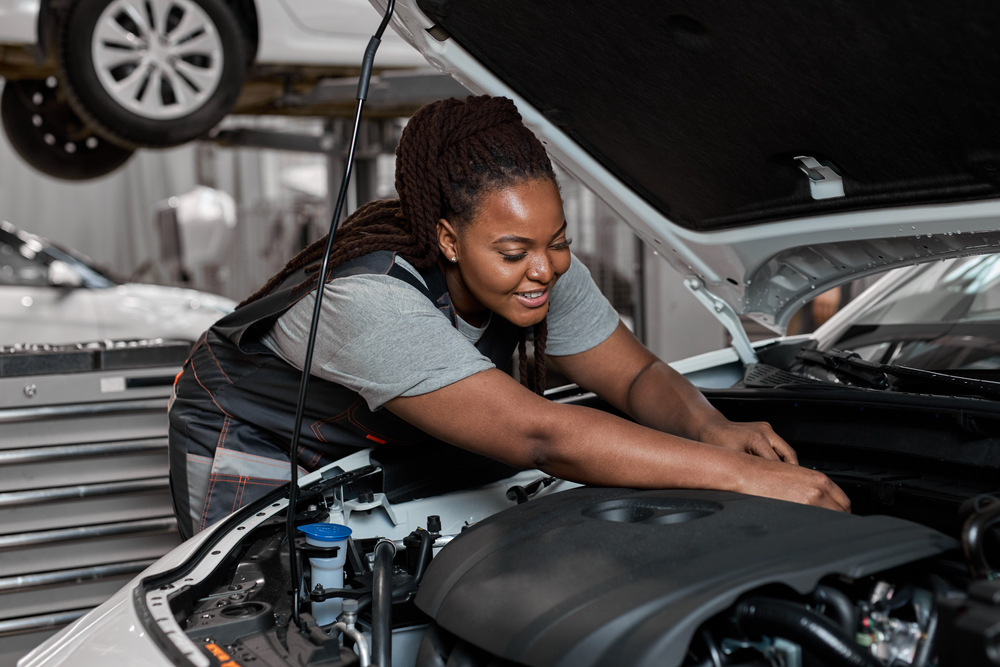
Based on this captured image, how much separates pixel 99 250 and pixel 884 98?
8031mm

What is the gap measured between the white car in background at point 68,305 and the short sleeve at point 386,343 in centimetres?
263

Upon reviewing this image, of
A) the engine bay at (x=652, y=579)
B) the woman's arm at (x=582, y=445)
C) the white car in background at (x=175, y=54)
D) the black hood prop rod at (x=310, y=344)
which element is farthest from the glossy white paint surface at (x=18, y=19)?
the woman's arm at (x=582, y=445)

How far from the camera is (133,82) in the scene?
3.62m

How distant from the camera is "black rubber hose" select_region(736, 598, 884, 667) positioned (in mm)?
687

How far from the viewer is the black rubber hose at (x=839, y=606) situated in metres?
0.75

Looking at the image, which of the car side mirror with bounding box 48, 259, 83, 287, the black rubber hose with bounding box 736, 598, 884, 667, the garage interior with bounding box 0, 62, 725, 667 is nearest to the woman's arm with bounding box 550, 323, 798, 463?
the black rubber hose with bounding box 736, 598, 884, 667

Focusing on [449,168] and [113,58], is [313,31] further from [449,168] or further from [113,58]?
[449,168]

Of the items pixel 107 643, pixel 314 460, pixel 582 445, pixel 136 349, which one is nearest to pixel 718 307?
pixel 582 445

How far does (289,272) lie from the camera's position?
1491mm

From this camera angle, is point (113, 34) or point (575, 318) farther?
point (113, 34)

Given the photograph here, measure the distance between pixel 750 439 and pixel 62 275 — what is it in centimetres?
354

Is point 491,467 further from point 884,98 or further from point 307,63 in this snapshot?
point 307,63

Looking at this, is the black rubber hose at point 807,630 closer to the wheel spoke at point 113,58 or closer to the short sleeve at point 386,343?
the short sleeve at point 386,343

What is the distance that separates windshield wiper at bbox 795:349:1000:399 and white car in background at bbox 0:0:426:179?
2.99 m
